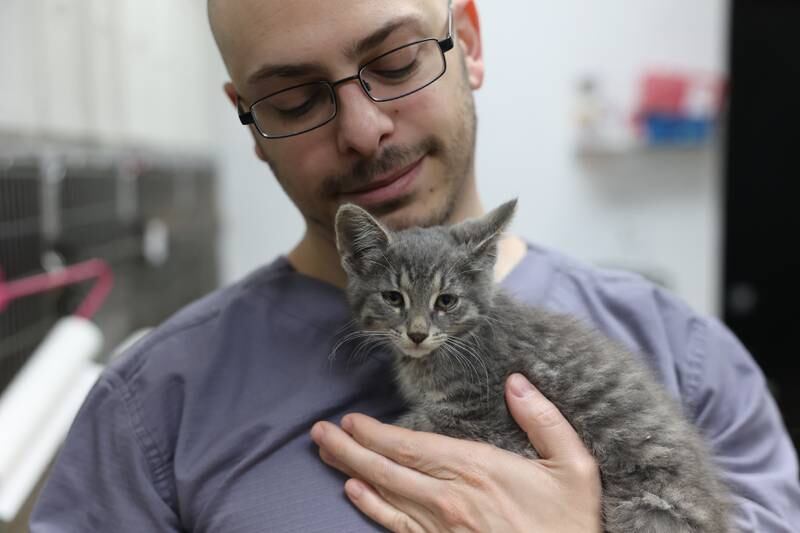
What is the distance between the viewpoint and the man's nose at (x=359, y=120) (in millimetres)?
1306

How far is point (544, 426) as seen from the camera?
1227 mm

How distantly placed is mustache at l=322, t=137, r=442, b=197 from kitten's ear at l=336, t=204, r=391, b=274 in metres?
0.10

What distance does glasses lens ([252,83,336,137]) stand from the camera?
1354 mm

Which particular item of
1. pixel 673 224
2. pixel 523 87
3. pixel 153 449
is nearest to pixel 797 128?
pixel 673 224

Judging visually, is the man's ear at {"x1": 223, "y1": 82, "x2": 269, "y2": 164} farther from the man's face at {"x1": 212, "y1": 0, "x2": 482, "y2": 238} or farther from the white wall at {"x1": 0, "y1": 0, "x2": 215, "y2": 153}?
the white wall at {"x1": 0, "y1": 0, "x2": 215, "y2": 153}

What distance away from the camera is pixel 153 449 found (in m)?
1.36

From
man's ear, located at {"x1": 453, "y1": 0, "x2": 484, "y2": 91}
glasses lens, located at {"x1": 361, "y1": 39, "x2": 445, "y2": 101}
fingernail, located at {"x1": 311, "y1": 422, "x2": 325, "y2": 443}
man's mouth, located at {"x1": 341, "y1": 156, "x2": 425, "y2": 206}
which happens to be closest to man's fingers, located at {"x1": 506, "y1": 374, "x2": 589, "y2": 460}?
fingernail, located at {"x1": 311, "y1": 422, "x2": 325, "y2": 443}

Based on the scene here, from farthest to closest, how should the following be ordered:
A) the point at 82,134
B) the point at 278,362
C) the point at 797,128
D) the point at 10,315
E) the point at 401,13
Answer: the point at 797,128 → the point at 82,134 → the point at 10,315 → the point at 278,362 → the point at 401,13

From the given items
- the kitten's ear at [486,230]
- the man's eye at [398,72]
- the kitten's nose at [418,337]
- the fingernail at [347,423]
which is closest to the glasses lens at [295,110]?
the man's eye at [398,72]

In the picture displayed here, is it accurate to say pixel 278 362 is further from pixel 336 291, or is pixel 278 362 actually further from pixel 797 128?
pixel 797 128

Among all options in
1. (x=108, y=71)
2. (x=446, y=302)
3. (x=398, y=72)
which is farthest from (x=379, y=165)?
(x=108, y=71)

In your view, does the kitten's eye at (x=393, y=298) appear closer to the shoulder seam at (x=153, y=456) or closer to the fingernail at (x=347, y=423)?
the fingernail at (x=347, y=423)

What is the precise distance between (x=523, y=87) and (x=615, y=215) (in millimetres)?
1007

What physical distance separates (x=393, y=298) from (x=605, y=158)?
3.35 m
